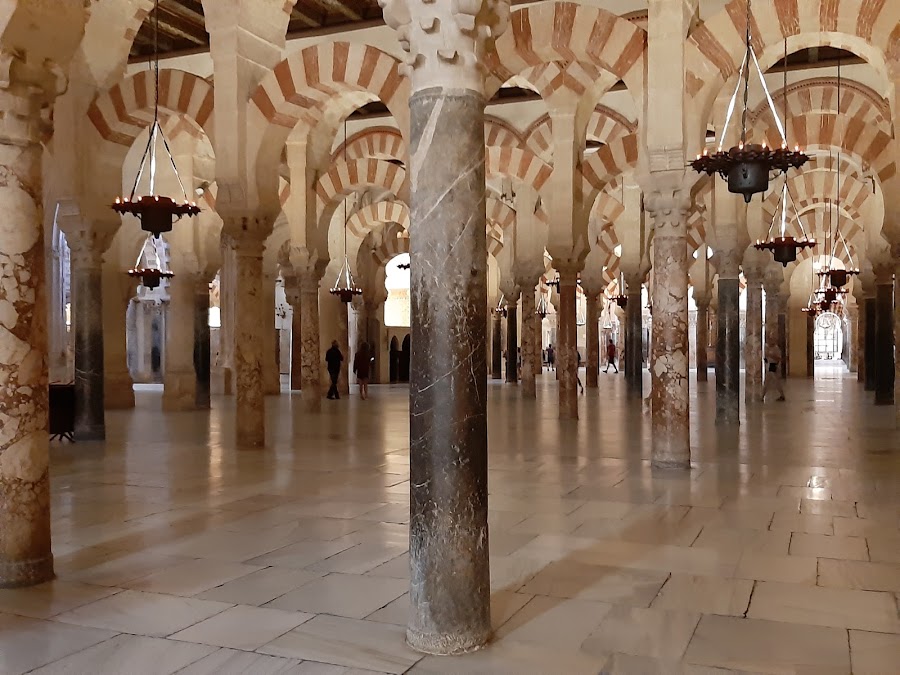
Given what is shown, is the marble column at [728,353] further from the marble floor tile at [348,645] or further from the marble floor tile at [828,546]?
the marble floor tile at [348,645]

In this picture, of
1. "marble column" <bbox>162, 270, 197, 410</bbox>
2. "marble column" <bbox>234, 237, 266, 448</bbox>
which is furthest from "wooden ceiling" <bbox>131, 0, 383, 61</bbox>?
"marble column" <bbox>234, 237, 266, 448</bbox>

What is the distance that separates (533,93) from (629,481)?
24.3 feet

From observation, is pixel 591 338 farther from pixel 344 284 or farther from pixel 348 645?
pixel 348 645

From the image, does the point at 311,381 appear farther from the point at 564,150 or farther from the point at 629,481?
the point at 629,481

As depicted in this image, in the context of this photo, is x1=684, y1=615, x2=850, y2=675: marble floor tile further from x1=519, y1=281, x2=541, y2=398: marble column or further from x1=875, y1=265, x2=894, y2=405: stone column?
x1=519, y1=281, x2=541, y2=398: marble column

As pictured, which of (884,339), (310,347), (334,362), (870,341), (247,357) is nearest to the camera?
(247,357)

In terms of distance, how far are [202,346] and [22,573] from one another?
8094 millimetres

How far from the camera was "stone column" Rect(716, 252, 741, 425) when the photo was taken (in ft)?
25.7

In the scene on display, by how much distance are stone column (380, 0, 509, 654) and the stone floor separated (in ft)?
0.71

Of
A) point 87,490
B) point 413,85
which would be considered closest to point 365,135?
point 87,490

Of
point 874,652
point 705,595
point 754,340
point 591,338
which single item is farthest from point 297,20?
point 874,652

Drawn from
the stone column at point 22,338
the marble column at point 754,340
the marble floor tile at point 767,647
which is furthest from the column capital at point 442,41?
the marble column at point 754,340

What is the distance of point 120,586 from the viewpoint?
9.32 feet

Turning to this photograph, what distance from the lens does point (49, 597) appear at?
108 inches
